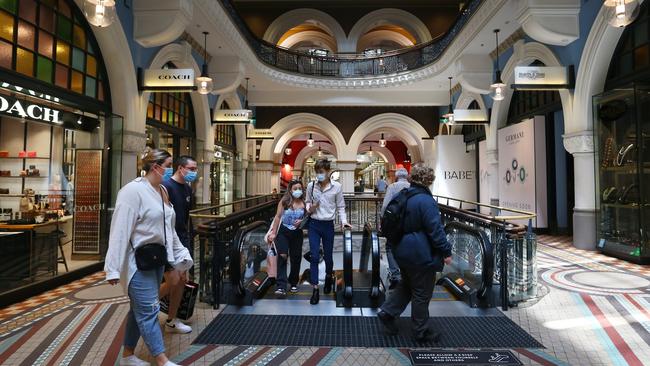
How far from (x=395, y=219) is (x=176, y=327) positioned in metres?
2.11

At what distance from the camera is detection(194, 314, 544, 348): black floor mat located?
302 cm

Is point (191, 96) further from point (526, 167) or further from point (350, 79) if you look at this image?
point (526, 167)

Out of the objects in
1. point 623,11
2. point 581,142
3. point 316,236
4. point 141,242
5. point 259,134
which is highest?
point 259,134

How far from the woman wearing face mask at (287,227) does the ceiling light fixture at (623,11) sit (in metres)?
4.09

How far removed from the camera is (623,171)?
21.8 ft

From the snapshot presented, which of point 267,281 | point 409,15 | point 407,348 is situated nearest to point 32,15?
point 267,281

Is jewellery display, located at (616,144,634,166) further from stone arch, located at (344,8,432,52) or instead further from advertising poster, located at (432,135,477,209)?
stone arch, located at (344,8,432,52)

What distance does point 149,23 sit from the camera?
6.53m

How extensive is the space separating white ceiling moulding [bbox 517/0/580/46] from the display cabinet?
1346 mm

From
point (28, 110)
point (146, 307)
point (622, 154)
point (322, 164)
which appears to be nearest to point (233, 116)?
point (28, 110)

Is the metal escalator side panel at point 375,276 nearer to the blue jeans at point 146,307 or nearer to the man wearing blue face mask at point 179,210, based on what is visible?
the man wearing blue face mask at point 179,210

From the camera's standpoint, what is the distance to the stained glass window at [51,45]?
14.8ft

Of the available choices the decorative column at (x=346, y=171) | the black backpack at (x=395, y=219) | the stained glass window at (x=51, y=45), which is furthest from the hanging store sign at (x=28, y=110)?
the decorative column at (x=346, y=171)

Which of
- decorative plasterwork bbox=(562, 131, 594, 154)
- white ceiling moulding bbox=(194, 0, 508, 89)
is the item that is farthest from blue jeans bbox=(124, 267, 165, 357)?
decorative plasterwork bbox=(562, 131, 594, 154)
